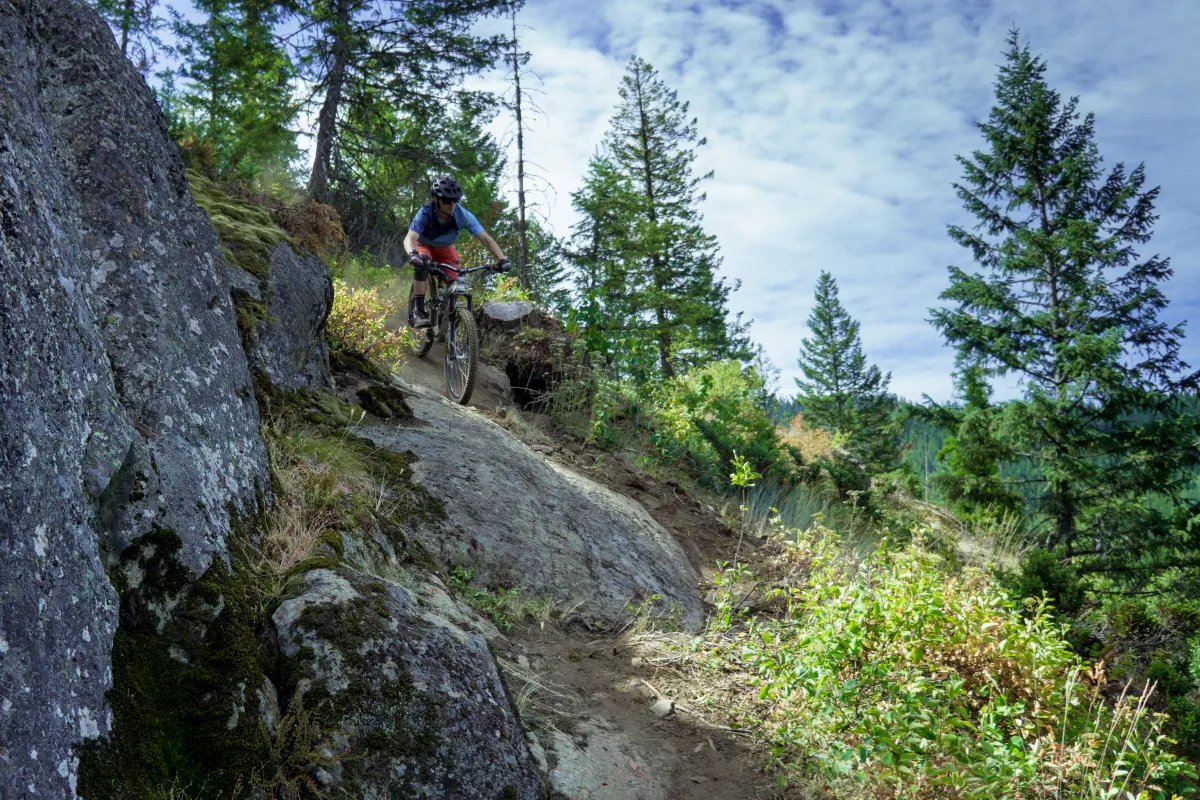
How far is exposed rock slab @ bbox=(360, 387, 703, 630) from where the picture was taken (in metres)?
5.48

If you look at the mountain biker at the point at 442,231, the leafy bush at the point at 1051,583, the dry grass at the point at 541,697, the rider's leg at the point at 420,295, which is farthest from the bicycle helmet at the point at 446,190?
the leafy bush at the point at 1051,583

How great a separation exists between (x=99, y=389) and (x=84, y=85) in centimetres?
186

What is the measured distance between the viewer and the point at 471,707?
118 inches

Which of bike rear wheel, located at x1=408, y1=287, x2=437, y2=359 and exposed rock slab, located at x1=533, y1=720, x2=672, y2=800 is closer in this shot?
exposed rock slab, located at x1=533, y1=720, x2=672, y2=800

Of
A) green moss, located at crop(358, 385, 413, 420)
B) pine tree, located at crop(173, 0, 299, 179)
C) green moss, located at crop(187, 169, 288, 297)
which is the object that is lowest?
green moss, located at crop(358, 385, 413, 420)

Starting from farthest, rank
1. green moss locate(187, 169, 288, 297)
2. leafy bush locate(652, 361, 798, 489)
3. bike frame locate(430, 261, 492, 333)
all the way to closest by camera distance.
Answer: leafy bush locate(652, 361, 798, 489) → bike frame locate(430, 261, 492, 333) → green moss locate(187, 169, 288, 297)

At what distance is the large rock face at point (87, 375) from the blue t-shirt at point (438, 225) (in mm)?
4403

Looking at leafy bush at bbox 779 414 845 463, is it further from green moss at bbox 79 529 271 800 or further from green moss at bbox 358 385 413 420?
green moss at bbox 79 529 271 800

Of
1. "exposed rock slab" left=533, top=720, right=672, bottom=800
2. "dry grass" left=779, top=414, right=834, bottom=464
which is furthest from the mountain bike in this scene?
"dry grass" left=779, top=414, right=834, bottom=464

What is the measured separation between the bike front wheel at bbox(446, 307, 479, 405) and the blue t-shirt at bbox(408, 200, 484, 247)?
2.77ft

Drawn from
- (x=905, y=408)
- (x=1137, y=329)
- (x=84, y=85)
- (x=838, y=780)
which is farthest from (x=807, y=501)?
(x=84, y=85)

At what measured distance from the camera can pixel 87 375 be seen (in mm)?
2650

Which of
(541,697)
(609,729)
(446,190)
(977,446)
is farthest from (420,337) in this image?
(977,446)

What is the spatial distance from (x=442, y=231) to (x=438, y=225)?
0.30ft
